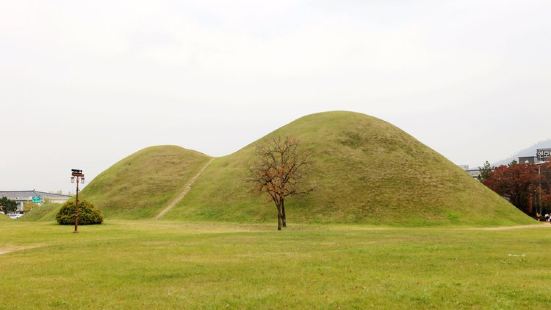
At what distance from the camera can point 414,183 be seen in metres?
73.8

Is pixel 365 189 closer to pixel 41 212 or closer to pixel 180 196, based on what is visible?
pixel 180 196

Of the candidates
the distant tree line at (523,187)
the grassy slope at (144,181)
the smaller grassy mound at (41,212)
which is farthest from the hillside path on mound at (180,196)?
the distant tree line at (523,187)

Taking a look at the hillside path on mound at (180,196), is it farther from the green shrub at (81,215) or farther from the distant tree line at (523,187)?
the distant tree line at (523,187)

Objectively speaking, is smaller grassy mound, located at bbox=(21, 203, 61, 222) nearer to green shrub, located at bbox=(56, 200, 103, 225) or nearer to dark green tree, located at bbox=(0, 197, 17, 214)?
green shrub, located at bbox=(56, 200, 103, 225)

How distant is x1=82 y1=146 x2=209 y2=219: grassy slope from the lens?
3404 inches

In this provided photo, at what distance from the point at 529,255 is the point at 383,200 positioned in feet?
148

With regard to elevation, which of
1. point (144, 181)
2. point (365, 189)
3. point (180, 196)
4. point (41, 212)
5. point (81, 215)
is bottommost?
point (41, 212)

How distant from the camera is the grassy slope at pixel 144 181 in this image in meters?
86.5

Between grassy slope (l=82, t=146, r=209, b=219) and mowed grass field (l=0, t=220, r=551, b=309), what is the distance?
57.9m

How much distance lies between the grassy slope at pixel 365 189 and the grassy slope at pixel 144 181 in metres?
7.48

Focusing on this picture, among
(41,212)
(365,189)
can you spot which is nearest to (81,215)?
(365,189)

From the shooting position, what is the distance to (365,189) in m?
72.8

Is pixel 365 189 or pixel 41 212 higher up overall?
pixel 365 189

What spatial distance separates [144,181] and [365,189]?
50109 millimetres
